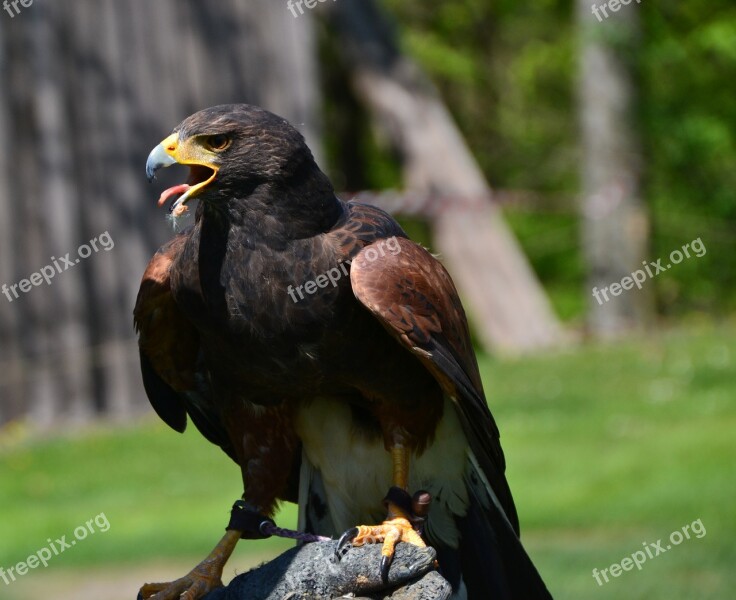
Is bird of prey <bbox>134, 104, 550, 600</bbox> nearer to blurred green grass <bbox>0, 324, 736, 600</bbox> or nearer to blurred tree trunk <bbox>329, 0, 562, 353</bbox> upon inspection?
blurred green grass <bbox>0, 324, 736, 600</bbox>

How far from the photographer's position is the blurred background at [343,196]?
23.3ft

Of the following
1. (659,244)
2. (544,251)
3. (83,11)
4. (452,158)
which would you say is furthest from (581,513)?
(544,251)

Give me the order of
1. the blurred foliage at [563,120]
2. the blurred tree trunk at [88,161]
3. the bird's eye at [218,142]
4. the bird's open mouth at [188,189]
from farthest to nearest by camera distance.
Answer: the blurred foliage at [563,120] < the blurred tree trunk at [88,161] < the bird's eye at [218,142] < the bird's open mouth at [188,189]

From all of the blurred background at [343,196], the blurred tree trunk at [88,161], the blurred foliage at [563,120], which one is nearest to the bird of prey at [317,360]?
the blurred background at [343,196]

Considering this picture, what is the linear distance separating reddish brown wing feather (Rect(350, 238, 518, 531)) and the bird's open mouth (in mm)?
476

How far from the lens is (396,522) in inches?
138

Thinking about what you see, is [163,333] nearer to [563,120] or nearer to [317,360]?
[317,360]

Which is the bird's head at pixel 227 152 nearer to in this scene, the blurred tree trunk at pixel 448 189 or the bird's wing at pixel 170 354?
the bird's wing at pixel 170 354

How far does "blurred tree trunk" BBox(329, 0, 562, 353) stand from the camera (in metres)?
13.2

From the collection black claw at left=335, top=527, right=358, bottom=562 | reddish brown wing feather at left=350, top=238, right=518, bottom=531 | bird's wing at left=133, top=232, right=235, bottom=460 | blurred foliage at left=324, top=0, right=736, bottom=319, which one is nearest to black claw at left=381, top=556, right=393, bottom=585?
black claw at left=335, top=527, right=358, bottom=562

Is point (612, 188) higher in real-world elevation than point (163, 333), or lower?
higher

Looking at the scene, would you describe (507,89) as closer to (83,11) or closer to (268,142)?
(83,11)

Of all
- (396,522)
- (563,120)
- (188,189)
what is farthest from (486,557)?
(563,120)

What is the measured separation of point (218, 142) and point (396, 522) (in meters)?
1.18
